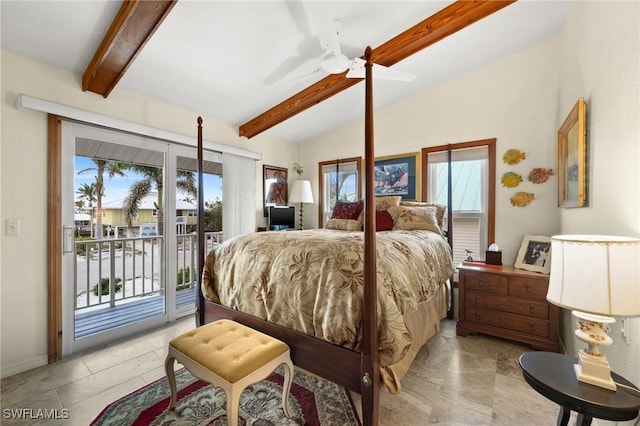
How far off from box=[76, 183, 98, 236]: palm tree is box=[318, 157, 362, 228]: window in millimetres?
2868

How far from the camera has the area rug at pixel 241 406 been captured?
5.21 ft

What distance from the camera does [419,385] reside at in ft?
6.30

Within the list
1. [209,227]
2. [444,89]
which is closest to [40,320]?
[209,227]

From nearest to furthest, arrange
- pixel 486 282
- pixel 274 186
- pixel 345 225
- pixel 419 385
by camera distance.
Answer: pixel 419 385 → pixel 486 282 → pixel 345 225 → pixel 274 186

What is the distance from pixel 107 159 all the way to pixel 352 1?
2.64 m

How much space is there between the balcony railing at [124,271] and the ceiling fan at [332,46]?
2.36 meters

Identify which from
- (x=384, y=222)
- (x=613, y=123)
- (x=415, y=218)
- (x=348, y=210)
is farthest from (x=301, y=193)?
(x=613, y=123)

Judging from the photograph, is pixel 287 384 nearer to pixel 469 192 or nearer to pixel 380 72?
pixel 380 72

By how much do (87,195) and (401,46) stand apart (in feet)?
10.6

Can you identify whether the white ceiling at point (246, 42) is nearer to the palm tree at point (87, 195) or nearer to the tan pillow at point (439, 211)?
the palm tree at point (87, 195)

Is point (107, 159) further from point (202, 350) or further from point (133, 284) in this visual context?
point (202, 350)

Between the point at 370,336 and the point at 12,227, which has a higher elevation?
the point at 12,227

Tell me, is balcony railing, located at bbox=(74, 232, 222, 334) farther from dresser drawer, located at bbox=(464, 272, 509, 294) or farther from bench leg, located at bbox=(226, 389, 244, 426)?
dresser drawer, located at bbox=(464, 272, 509, 294)

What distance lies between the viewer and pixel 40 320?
2211 millimetres
